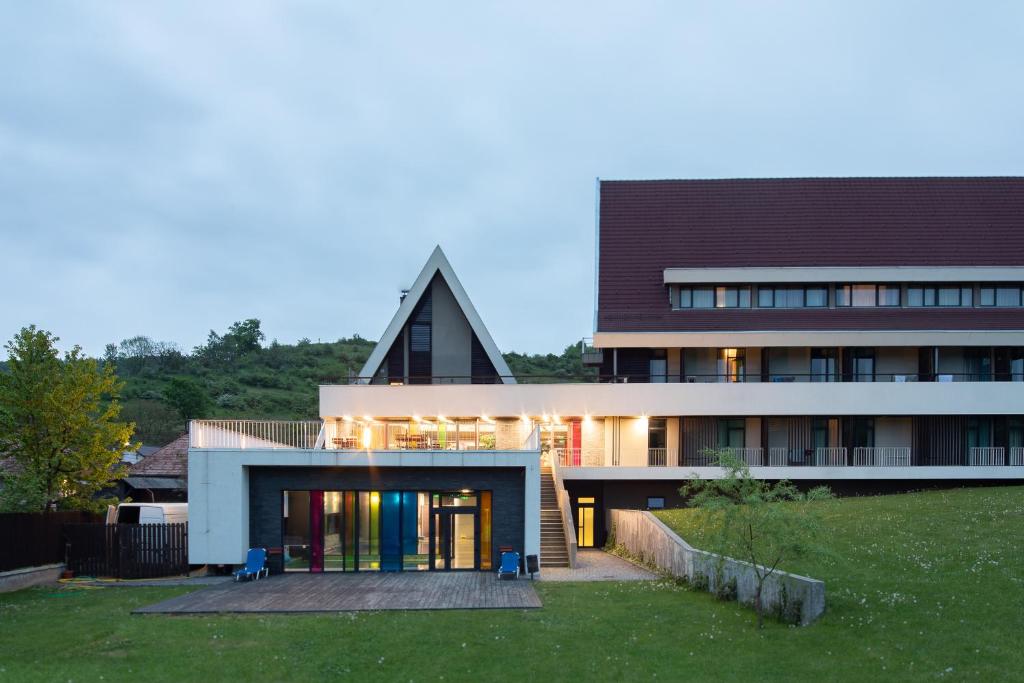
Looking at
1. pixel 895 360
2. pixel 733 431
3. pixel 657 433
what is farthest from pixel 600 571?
pixel 895 360

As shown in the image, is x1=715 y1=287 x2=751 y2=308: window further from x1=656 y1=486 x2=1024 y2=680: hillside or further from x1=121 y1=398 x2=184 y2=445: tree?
x1=121 y1=398 x2=184 y2=445: tree

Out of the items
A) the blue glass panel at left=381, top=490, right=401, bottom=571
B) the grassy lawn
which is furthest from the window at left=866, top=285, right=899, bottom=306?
the blue glass panel at left=381, top=490, right=401, bottom=571

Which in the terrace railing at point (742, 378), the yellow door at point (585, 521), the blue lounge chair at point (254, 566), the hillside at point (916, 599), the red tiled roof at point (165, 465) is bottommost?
the yellow door at point (585, 521)

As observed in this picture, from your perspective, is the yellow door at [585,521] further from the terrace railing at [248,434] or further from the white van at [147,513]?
the white van at [147,513]

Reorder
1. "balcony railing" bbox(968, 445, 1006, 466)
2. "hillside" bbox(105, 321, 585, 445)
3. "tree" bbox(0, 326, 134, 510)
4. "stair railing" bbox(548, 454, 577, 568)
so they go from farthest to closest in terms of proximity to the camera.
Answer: "hillside" bbox(105, 321, 585, 445) < "balcony railing" bbox(968, 445, 1006, 466) < "tree" bbox(0, 326, 134, 510) < "stair railing" bbox(548, 454, 577, 568)

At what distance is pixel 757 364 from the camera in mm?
35844

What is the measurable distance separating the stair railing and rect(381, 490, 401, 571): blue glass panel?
16.3 ft

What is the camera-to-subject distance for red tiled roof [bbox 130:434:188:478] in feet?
131

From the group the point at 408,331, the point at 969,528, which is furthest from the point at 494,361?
the point at 969,528

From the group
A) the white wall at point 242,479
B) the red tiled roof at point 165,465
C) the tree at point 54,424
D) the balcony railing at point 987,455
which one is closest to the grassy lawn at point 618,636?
the white wall at point 242,479

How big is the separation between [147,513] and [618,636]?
18370 millimetres

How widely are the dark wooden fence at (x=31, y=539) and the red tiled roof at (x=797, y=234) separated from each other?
20801 mm

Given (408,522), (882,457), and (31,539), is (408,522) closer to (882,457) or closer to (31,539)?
(31,539)

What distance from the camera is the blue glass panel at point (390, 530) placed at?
24453 millimetres
